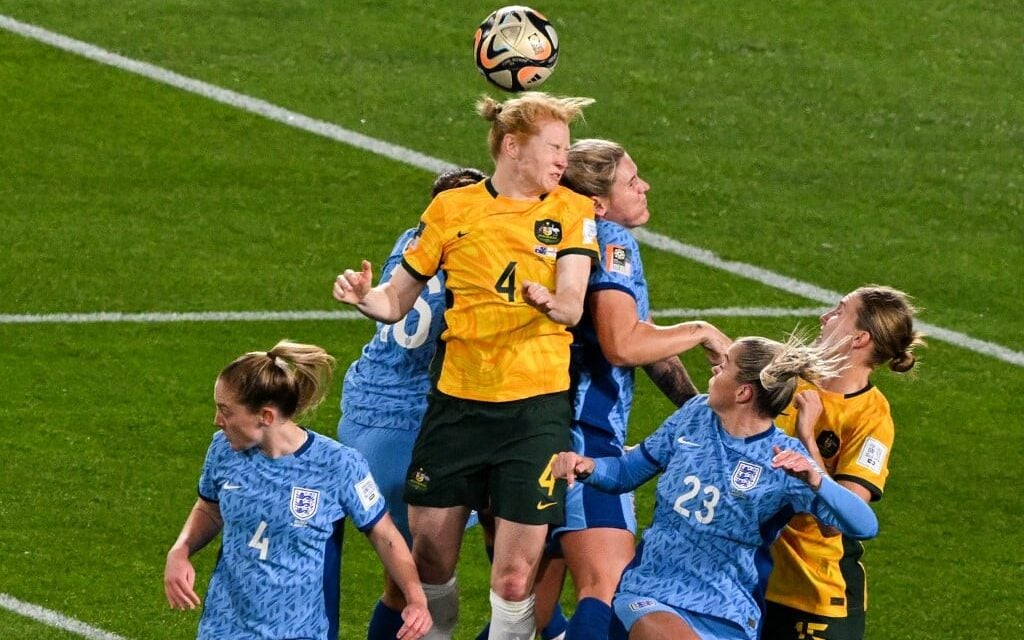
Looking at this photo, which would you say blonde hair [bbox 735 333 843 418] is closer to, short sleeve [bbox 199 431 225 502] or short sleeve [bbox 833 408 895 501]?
short sleeve [bbox 833 408 895 501]

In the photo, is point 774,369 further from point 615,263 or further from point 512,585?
point 512,585

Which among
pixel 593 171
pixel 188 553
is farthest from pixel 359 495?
pixel 593 171

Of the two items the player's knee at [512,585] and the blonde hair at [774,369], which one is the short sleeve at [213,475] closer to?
the player's knee at [512,585]

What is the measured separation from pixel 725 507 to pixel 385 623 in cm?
148

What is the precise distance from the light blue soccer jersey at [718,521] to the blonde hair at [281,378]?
1093mm

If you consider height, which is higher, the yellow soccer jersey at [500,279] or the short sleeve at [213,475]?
the yellow soccer jersey at [500,279]

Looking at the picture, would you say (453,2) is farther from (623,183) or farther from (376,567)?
(623,183)

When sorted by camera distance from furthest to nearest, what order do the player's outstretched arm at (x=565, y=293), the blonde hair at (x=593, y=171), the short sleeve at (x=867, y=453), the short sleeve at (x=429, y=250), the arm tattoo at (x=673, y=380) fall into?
the arm tattoo at (x=673, y=380) → the blonde hair at (x=593, y=171) → the short sleeve at (x=429, y=250) → the short sleeve at (x=867, y=453) → the player's outstretched arm at (x=565, y=293)

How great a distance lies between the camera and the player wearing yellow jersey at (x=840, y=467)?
6.06 m

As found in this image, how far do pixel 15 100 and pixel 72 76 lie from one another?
435mm

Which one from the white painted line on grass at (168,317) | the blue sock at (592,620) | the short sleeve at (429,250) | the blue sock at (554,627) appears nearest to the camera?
the blue sock at (592,620)

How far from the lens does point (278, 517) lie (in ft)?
18.7

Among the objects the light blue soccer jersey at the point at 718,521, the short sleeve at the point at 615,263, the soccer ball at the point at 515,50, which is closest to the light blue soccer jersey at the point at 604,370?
the short sleeve at the point at 615,263

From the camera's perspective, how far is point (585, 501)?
633 cm
